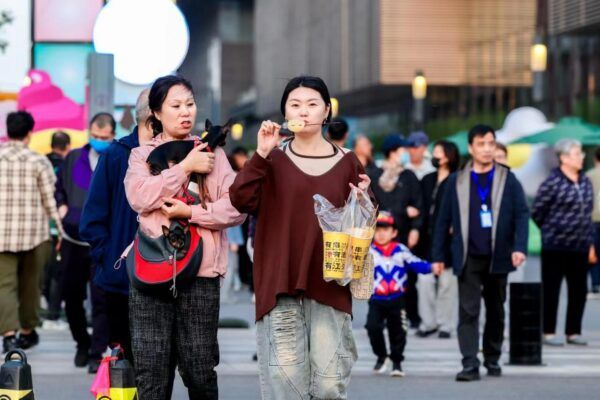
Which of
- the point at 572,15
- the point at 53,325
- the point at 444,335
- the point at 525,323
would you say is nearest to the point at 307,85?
the point at 525,323

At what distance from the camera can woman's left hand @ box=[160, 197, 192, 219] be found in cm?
703

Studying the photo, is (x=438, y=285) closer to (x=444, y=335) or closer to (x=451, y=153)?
(x=444, y=335)

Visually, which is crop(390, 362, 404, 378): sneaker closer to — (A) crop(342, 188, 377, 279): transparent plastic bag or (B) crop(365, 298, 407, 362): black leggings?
(B) crop(365, 298, 407, 362): black leggings

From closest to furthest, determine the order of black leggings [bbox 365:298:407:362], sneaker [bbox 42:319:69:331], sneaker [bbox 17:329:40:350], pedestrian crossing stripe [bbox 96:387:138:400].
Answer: pedestrian crossing stripe [bbox 96:387:138:400] < black leggings [bbox 365:298:407:362] < sneaker [bbox 17:329:40:350] < sneaker [bbox 42:319:69:331]

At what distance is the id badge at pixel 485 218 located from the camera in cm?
1193

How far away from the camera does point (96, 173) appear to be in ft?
27.2

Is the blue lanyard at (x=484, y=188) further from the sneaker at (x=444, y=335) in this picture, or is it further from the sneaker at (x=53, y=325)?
the sneaker at (x=53, y=325)

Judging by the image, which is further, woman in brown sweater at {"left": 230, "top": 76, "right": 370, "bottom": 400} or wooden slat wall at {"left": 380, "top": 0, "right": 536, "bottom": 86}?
wooden slat wall at {"left": 380, "top": 0, "right": 536, "bottom": 86}

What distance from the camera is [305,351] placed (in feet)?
23.4

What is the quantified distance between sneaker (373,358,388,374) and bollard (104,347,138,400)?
5.93 metres

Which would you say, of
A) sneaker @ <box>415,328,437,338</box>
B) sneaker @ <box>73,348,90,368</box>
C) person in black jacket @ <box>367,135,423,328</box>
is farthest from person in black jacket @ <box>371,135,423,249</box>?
sneaker @ <box>73,348,90,368</box>

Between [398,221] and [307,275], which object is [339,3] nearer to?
[398,221]

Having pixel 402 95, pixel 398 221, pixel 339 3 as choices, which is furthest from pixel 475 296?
pixel 339 3

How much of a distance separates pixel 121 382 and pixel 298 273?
980mm
